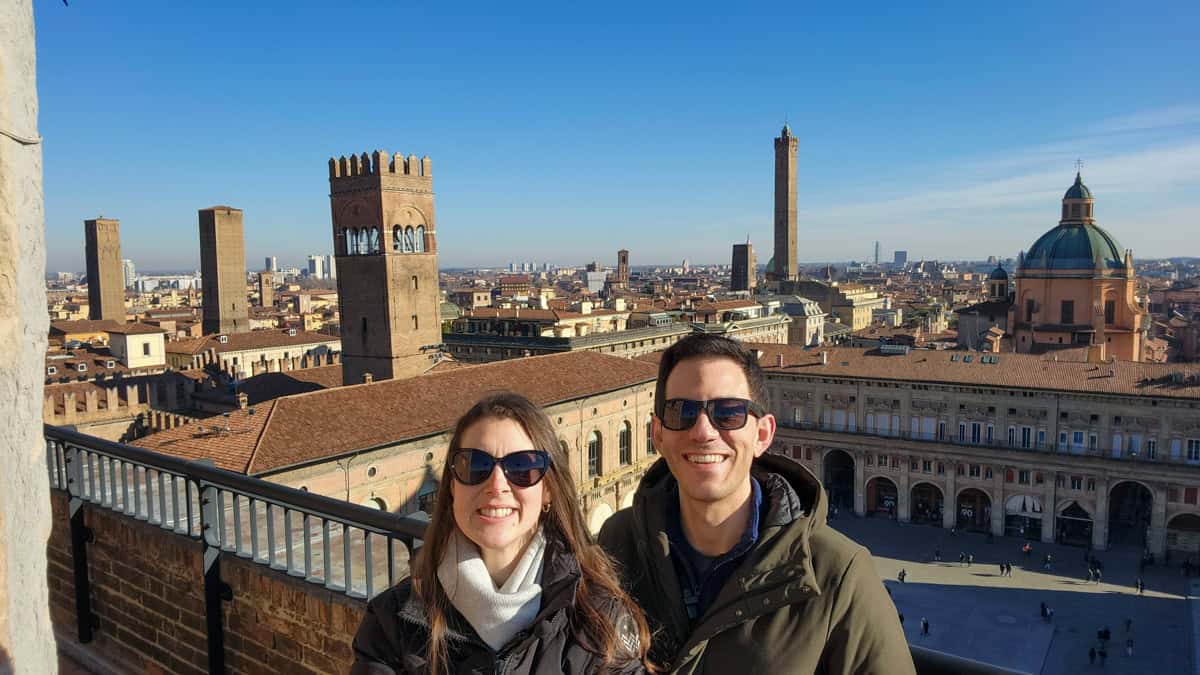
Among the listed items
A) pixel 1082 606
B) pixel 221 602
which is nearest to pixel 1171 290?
pixel 1082 606

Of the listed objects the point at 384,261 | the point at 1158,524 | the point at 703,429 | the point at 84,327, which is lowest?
the point at 1158,524

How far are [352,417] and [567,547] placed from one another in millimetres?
22930

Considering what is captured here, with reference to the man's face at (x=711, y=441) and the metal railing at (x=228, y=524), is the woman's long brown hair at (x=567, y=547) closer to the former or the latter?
the man's face at (x=711, y=441)

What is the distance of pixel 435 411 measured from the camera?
87.9 ft

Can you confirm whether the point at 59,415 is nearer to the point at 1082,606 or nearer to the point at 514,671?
the point at 514,671

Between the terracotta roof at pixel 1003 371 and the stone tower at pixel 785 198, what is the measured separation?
7032 cm

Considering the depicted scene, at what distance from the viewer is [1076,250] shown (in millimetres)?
58500

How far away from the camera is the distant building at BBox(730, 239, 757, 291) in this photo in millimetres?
125625

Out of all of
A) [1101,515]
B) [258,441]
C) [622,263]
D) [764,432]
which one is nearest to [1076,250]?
[1101,515]

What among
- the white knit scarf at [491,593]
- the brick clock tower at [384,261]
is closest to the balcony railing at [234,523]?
the white knit scarf at [491,593]

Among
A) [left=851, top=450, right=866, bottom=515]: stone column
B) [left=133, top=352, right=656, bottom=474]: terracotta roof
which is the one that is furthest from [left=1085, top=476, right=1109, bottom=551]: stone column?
[left=133, top=352, right=656, bottom=474]: terracotta roof

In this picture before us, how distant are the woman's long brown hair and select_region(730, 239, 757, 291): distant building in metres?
124

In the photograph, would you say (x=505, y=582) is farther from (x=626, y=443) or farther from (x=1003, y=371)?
(x=1003, y=371)

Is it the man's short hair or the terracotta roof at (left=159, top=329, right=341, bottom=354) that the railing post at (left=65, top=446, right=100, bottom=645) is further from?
the terracotta roof at (left=159, top=329, right=341, bottom=354)
